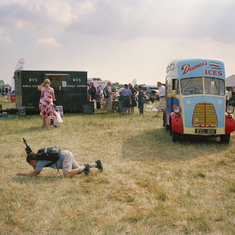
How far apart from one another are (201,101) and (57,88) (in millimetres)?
10212

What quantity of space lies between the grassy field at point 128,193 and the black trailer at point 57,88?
8.14 metres

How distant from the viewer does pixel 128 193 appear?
12.9 ft

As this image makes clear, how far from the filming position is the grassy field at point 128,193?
303 cm

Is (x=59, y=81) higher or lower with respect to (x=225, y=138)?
higher

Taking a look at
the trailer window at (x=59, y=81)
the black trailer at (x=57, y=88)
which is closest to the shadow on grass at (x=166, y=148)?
the black trailer at (x=57, y=88)

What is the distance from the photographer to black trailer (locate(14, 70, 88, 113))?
48.3 ft

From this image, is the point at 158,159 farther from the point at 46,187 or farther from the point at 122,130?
the point at 122,130

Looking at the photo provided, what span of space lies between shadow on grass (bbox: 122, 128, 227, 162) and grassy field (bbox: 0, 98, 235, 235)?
1.0 inches

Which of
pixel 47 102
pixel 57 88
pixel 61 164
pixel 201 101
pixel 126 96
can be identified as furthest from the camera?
pixel 57 88

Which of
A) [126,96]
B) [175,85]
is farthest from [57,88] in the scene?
[175,85]

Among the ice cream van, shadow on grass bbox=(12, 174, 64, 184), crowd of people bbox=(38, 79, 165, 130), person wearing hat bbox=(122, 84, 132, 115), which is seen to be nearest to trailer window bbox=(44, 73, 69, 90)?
crowd of people bbox=(38, 79, 165, 130)

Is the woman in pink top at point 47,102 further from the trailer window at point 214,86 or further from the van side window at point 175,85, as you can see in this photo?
the trailer window at point 214,86

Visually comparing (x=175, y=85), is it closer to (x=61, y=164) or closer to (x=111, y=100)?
(x=61, y=164)

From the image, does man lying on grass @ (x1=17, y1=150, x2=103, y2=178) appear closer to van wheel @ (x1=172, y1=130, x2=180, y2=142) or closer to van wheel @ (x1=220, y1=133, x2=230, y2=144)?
van wheel @ (x1=172, y1=130, x2=180, y2=142)
